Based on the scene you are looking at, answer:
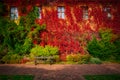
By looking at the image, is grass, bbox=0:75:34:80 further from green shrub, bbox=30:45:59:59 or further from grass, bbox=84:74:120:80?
green shrub, bbox=30:45:59:59

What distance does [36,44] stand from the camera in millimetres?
21641

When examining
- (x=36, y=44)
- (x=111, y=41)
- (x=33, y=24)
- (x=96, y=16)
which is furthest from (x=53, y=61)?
(x=96, y=16)

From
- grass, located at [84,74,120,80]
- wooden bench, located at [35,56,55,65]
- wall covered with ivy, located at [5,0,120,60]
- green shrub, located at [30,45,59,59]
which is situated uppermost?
wall covered with ivy, located at [5,0,120,60]

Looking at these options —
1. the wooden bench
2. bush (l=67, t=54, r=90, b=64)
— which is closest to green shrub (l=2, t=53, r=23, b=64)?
the wooden bench

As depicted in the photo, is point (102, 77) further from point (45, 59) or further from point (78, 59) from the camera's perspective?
point (45, 59)

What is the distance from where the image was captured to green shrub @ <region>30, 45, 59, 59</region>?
63.4ft

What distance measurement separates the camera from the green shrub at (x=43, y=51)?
63.4 ft

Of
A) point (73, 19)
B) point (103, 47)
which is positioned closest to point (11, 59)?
point (73, 19)

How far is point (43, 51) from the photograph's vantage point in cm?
1941

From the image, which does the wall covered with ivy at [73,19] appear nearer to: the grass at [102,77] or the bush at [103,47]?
the bush at [103,47]

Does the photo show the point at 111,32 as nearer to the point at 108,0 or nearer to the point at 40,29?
the point at 108,0

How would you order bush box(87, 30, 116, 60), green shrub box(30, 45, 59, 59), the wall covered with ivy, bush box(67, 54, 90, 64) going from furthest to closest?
1. the wall covered with ivy
2. bush box(87, 30, 116, 60)
3. green shrub box(30, 45, 59, 59)
4. bush box(67, 54, 90, 64)

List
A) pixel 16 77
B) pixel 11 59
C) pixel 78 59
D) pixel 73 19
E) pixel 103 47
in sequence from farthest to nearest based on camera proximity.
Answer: pixel 73 19 → pixel 103 47 → pixel 78 59 → pixel 11 59 → pixel 16 77

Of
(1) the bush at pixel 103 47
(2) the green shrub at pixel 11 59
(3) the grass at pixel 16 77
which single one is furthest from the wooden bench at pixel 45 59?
(3) the grass at pixel 16 77
